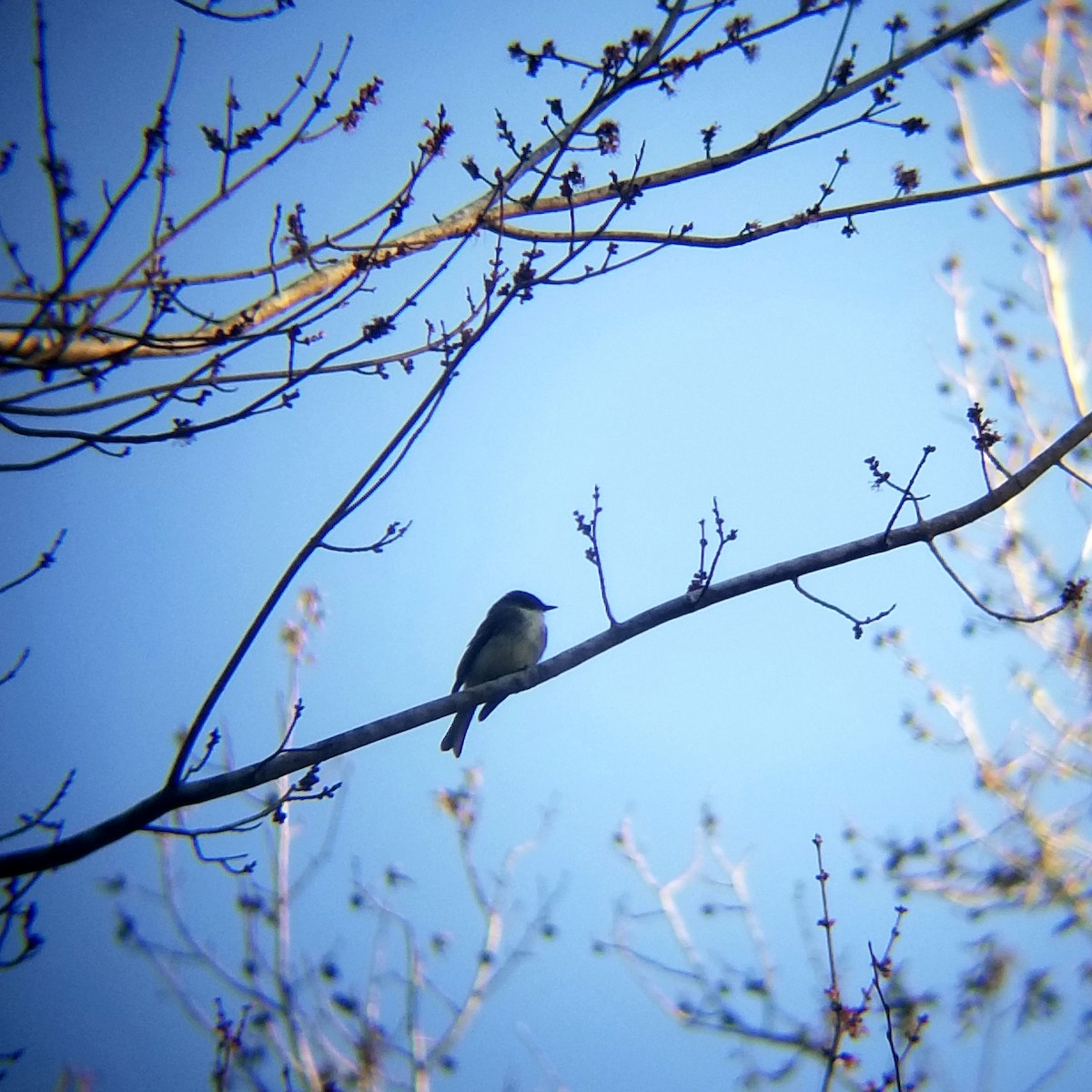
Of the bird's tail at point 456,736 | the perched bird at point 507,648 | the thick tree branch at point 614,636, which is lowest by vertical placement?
the thick tree branch at point 614,636

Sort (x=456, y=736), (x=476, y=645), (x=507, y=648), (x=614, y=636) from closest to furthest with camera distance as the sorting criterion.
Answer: (x=614, y=636)
(x=456, y=736)
(x=507, y=648)
(x=476, y=645)

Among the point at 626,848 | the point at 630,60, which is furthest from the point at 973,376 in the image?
the point at 630,60

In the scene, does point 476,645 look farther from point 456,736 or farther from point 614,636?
point 614,636

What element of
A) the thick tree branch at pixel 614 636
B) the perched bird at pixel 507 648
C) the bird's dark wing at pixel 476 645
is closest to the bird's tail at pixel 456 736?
the perched bird at pixel 507 648

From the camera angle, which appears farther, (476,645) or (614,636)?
(476,645)

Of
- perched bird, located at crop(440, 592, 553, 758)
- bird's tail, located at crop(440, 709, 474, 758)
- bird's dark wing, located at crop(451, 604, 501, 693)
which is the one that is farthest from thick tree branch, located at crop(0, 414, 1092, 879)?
bird's dark wing, located at crop(451, 604, 501, 693)

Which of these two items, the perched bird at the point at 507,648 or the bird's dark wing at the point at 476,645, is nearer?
the perched bird at the point at 507,648

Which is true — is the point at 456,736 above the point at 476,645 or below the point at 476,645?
below

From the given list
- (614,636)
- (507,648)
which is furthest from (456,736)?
(614,636)

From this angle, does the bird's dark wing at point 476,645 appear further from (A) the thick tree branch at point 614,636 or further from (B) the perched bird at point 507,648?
(A) the thick tree branch at point 614,636

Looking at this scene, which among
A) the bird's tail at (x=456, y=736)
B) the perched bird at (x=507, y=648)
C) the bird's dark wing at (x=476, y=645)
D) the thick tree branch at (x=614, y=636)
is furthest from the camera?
the bird's dark wing at (x=476, y=645)

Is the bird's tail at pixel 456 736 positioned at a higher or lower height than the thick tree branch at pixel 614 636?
higher

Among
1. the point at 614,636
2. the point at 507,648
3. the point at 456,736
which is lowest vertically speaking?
the point at 614,636

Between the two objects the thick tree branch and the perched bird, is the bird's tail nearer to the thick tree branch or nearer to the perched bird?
the perched bird
